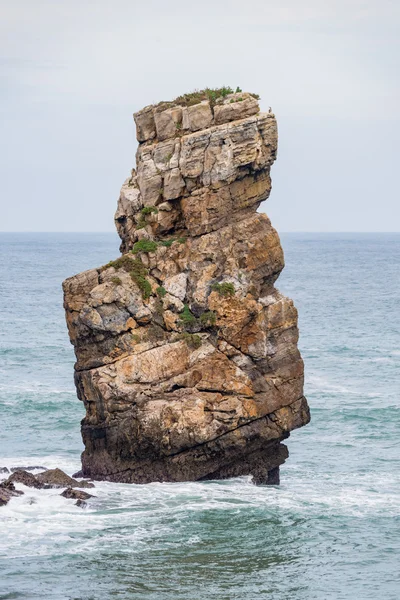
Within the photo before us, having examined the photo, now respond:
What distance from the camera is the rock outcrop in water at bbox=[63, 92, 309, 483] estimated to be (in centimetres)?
4588

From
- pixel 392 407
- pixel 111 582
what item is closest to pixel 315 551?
pixel 111 582

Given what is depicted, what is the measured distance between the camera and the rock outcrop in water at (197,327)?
4588 cm

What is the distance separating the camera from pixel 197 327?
47.1 m

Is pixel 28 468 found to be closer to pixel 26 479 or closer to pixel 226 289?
pixel 26 479

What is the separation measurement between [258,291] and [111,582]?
14.8 metres

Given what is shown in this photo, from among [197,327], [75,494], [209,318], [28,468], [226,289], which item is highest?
[226,289]

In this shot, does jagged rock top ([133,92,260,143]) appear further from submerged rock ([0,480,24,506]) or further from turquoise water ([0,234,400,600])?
submerged rock ([0,480,24,506])

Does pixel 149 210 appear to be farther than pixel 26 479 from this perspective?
Yes

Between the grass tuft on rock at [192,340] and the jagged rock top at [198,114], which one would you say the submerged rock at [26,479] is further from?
the jagged rock top at [198,114]

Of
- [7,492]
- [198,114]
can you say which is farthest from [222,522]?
[198,114]

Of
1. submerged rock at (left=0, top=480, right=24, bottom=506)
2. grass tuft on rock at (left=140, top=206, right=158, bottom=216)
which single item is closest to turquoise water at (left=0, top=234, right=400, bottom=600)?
submerged rock at (left=0, top=480, right=24, bottom=506)

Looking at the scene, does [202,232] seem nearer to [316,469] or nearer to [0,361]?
[316,469]

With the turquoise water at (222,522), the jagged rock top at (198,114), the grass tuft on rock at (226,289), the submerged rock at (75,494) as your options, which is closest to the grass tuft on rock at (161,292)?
the grass tuft on rock at (226,289)

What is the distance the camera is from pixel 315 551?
40.7 metres
